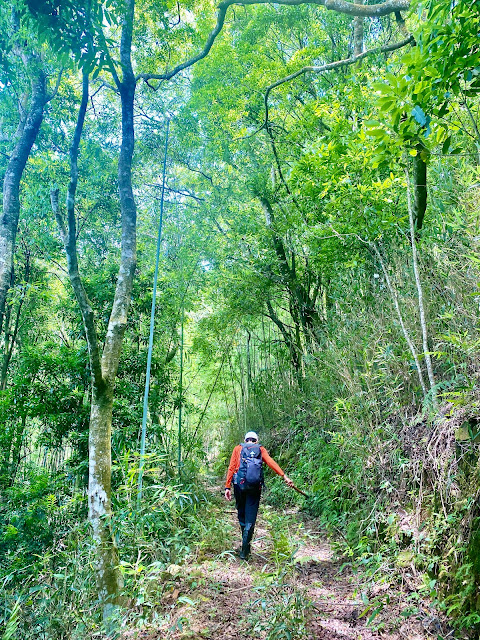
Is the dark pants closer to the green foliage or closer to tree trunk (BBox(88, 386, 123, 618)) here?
the green foliage

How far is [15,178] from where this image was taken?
4.69 meters

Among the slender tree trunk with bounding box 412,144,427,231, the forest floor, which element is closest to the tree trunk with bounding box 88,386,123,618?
the forest floor

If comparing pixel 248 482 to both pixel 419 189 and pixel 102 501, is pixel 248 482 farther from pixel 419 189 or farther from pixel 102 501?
pixel 419 189

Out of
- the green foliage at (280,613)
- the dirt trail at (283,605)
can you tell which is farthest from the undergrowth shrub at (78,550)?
the green foliage at (280,613)

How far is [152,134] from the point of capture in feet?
20.8

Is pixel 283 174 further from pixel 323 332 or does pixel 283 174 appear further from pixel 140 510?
pixel 140 510

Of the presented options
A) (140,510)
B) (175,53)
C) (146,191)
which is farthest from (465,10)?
(146,191)

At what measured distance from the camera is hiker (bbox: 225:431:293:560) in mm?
3631

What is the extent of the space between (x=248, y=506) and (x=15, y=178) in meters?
4.38

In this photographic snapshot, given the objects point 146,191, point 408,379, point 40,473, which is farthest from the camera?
point 146,191

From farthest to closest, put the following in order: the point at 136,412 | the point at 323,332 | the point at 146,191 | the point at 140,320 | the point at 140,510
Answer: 1. the point at 146,191
2. the point at 140,320
3. the point at 323,332
4. the point at 136,412
5. the point at 140,510

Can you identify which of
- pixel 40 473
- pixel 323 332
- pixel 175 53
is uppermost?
pixel 175 53

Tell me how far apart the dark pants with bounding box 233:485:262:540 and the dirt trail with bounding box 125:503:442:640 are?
0.33 meters

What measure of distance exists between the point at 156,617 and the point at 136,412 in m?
3.05
